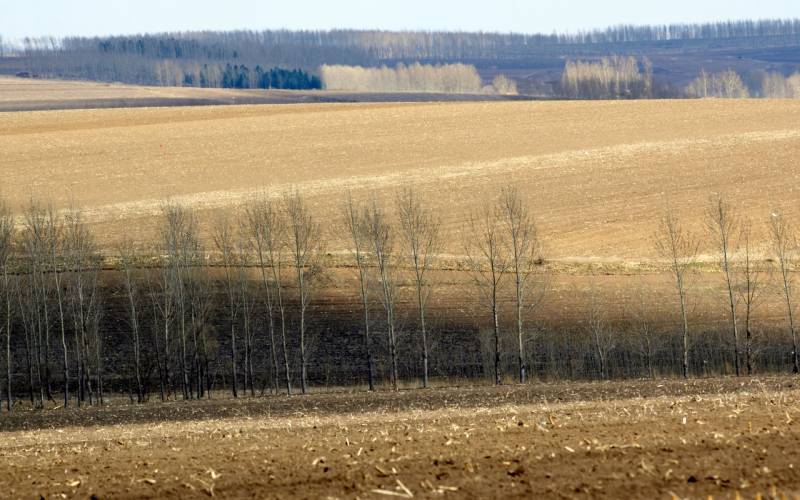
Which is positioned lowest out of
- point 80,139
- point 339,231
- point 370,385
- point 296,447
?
point 370,385

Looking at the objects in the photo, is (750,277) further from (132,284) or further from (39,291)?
(39,291)

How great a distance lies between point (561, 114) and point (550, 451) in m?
78.8

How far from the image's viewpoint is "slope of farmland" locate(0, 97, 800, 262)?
197ft

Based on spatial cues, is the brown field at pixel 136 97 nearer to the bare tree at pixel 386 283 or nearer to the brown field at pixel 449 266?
the brown field at pixel 449 266

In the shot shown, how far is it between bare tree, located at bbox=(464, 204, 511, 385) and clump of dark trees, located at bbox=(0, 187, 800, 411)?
324mm

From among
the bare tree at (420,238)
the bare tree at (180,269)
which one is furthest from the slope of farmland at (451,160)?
the bare tree at (180,269)

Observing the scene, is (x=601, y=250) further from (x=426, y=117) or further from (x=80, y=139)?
(x=80, y=139)

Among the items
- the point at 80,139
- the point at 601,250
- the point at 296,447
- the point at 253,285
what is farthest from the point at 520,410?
the point at 80,139

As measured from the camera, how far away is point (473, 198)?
63.1 m

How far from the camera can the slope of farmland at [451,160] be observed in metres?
60.0

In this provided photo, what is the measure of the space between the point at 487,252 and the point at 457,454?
132ft

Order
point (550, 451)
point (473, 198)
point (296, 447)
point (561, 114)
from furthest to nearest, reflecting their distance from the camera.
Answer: point (561, 114), point (473, 198), point (296, 447), point (550, 451)

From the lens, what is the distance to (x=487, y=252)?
53.5 meters

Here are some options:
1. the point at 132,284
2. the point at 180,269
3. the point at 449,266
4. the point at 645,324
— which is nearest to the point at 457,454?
the point at 645,324
